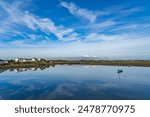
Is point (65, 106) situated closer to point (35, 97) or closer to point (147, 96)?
point (35, 97)

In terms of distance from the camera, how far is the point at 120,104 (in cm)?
827

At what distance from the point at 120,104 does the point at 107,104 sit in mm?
632

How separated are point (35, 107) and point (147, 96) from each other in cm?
1590

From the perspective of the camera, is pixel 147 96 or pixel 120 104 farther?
pixel 147 96

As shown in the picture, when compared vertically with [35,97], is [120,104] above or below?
above

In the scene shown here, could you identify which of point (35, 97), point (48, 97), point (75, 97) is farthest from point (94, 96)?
point (35, 97)

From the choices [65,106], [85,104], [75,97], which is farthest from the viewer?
[75,97]

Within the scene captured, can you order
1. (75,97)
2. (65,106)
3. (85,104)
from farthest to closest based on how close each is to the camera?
(75,97) → (85,104) → (65,106)

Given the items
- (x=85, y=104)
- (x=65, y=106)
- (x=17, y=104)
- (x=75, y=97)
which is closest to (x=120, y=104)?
(x=85, y=104)

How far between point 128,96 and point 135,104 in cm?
1306

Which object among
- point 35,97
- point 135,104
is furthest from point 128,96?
point 135,104

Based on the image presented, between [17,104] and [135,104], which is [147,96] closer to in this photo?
[135,104]

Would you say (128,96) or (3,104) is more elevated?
(3,104)

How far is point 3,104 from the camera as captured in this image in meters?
8.19
